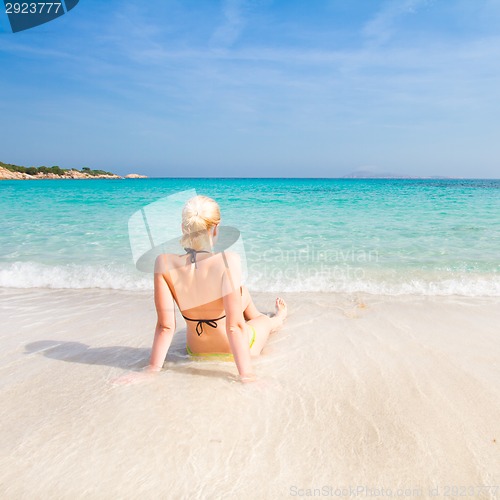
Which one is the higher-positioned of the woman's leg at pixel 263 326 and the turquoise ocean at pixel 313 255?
the woman's leg at pixel 263 326

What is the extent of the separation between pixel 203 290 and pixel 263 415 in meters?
0.91

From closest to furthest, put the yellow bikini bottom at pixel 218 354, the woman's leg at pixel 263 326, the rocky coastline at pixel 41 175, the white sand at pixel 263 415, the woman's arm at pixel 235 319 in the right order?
the white sand at pixel 263 415 < the woman's arm at pixel 235 319 < the yellow bikini bottom at pixel 218 354 < the woman's leg at pixel 263 326 < the rocky coastline at pixel 41 175

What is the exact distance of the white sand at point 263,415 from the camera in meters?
1.80

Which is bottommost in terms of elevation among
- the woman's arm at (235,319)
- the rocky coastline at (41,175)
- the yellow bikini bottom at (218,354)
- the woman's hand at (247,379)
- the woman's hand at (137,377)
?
the rocky coastline at (41,175)

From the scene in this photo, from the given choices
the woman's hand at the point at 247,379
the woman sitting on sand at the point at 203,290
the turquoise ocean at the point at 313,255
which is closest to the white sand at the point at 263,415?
the woman's hand at the point at 247,379

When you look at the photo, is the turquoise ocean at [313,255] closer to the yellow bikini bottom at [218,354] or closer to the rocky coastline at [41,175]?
the yellow bikini bottom at [218,354]

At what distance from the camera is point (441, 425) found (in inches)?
85.8

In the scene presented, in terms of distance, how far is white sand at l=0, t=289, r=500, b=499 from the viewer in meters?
1.80

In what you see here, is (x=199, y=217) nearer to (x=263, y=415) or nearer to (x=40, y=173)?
(x=263, y=415)

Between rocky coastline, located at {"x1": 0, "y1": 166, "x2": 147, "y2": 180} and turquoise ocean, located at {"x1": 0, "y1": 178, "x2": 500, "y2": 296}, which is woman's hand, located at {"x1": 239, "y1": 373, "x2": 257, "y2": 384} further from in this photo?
rocky coastline, located at {"x1": 0, "y1": 166, "x2": 147, "y2": 180}

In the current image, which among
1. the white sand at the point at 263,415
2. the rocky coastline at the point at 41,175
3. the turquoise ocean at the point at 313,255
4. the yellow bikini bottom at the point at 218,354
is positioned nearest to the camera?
the white sand at the point at 263,415

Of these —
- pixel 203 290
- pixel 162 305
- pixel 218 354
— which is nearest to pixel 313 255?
pixel 218 354

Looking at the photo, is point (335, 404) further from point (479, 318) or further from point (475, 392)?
point (479, 318)

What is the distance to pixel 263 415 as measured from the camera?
225cm
